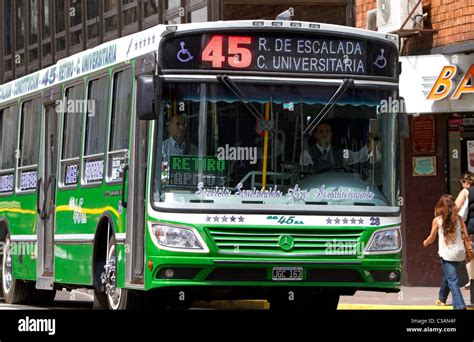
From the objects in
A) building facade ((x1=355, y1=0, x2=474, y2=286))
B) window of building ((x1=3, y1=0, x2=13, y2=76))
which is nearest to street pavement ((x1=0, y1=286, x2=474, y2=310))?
building facade ((x1=355, y1=0, x2=474, y2=286))

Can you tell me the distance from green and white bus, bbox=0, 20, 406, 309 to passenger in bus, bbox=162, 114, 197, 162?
0.01 metres

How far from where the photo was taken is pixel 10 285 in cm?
2061

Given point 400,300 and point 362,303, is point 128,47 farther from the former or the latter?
point 400,300

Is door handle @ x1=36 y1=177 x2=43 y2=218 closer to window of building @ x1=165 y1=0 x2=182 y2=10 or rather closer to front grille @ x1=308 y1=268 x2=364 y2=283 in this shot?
front grille @ x1=308 y1=268 x2=364 y2=283

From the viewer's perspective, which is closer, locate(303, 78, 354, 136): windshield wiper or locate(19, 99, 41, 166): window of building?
locate(303, 78, 354, 136): windshield wiper

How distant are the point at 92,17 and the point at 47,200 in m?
15.8

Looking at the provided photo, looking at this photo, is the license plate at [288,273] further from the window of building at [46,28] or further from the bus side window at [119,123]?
the window of building at [46,28]

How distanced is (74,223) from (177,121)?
330 centimetres

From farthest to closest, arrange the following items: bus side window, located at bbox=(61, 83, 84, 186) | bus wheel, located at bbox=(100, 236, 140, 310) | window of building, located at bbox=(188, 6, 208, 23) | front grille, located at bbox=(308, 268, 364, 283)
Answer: window of building, located at bbox=(188, 6, 208, 23) < bus side window, located at bbox=(61, 83, 84, 186) < bus wheel, located at bbox=(100, 236, 140, 310) < front grille, located at bbox=(308, 268, 364, 283)

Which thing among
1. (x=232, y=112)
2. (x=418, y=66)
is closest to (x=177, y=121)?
(x=232, y=112)

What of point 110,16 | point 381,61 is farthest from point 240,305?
point 110,16

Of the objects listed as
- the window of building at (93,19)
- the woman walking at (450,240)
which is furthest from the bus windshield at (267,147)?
the window of building at (93,19)

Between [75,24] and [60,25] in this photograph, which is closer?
[75,24]

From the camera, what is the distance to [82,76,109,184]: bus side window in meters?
16.5
